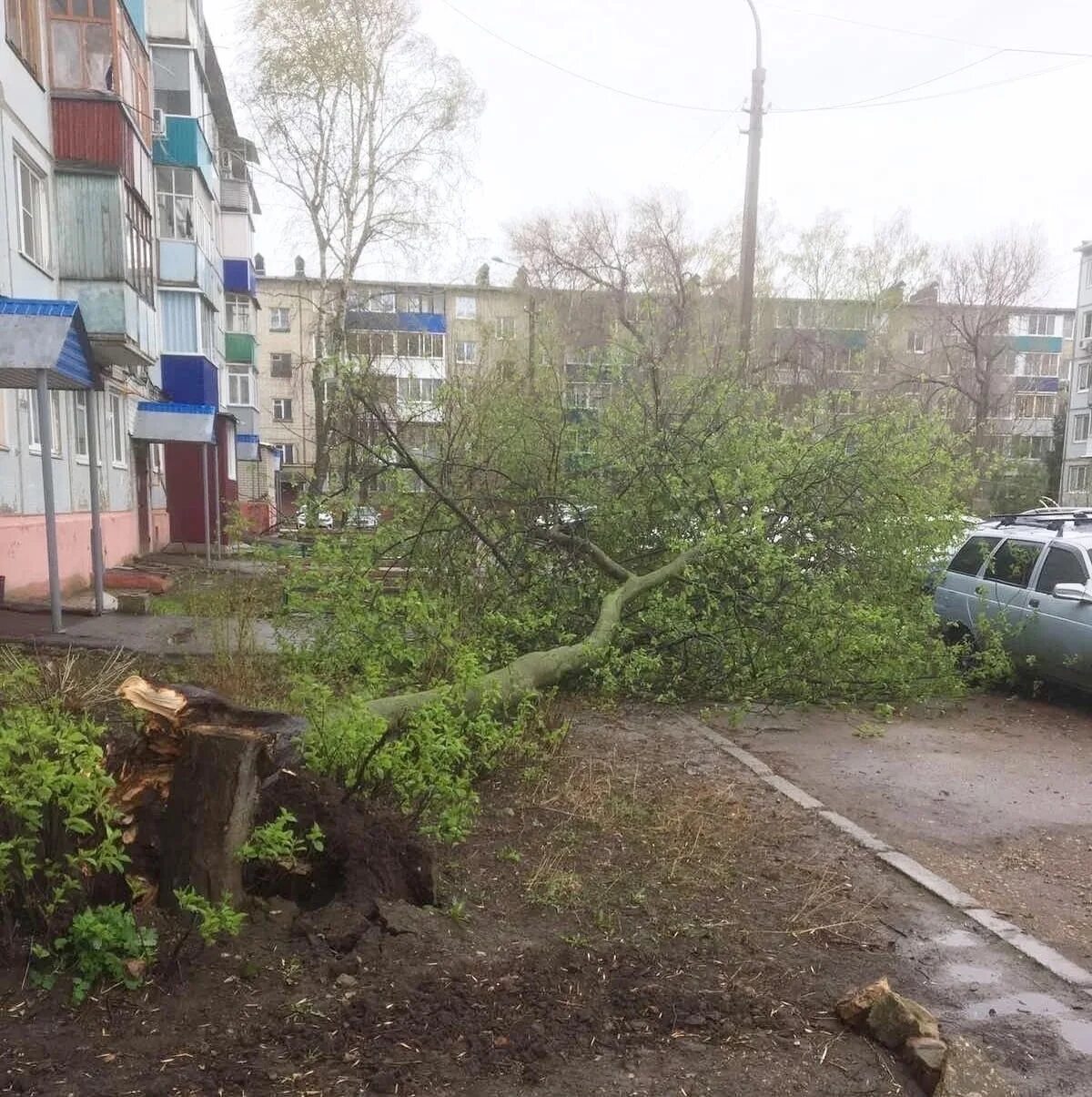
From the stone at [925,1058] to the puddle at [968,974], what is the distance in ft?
2.24

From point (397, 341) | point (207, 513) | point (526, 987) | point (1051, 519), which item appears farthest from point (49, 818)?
point (397, 341)

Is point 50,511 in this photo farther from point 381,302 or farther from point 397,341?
point 381,302

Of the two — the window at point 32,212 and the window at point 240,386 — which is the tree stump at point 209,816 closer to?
the window at point 32,212

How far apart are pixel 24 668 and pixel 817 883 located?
131 inches

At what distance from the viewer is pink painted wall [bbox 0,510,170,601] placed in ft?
36.1

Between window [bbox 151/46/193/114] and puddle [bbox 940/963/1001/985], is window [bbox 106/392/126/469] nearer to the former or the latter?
window [bbox 151/46/193/114]

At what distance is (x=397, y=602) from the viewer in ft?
18.2

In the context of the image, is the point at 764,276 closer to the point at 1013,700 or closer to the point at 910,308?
the point at 910,308

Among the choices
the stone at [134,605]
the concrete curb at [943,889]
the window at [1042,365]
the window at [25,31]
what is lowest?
the stone at [134,605]

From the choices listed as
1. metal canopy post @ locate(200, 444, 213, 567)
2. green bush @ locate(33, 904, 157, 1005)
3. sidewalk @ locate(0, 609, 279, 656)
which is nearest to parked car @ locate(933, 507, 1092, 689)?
sidewalk @ locate(0, 609, 279, 656)

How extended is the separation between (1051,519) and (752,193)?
8.17 meters

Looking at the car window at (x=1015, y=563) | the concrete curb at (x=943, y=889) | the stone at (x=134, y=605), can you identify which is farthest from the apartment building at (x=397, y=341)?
the car window at (x=1015, y=563)

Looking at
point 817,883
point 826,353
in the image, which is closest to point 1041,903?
point 817,883

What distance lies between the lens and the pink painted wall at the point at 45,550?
1101 centimetres
